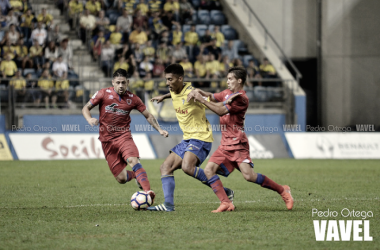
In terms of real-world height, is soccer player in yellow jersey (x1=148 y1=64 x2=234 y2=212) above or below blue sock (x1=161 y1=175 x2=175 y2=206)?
above

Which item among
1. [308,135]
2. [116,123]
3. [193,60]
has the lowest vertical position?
[308,135]

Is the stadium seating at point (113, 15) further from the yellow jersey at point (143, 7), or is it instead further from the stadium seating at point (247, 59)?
the stadium seating at point (247, 59)

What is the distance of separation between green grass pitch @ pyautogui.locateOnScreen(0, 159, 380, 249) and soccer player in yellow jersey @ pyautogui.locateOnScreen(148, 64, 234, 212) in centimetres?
40

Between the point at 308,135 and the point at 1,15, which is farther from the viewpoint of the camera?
the point at 1,15

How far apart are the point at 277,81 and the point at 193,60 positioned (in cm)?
320

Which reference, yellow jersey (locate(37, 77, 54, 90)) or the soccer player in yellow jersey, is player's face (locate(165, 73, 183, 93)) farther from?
yellow jersey (locate(37, 77, 54, 90))

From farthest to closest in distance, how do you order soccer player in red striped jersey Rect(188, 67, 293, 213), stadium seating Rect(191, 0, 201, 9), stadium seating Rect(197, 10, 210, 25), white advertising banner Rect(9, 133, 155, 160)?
stadium seating Rect(191, 0, 201, 9)
stadium seating Rect(197, 10, 210, 25)
white advertising banner Rect(9, 133, 155, 160)
soccer player in red striped jersey Rect(188, 67, 293, 213)

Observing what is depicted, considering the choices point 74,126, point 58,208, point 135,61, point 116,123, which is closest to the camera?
point 58,208

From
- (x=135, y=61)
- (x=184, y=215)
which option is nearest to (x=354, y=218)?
(x=184, y=215)

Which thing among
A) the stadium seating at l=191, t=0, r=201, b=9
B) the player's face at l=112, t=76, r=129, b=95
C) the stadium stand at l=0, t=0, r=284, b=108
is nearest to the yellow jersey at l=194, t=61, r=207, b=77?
the stadium stand at l=0, t=0, r=284, b=108

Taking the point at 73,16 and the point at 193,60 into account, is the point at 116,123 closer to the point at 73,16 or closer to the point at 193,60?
the point at 193,60

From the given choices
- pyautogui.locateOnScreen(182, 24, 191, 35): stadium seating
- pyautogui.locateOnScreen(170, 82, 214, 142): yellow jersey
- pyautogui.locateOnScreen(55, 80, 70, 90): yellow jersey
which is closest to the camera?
pyautogui.locateOnScreen(170, 82, 214, 142): yellow jersey

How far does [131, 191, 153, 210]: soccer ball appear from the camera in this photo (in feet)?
24.4

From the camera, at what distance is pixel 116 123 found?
831 centimetres
